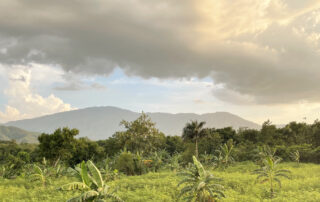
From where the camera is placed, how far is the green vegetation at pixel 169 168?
72.3 ft

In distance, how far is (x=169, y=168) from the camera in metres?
62.2

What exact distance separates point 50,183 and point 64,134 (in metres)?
20.4

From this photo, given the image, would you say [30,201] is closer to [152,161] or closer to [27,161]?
[152,161]

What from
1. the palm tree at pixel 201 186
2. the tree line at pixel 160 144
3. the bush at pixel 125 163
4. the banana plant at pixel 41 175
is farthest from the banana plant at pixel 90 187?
the bush at pixel 125 163

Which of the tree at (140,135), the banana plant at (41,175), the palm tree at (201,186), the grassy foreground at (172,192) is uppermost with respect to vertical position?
the tree at (140,135)

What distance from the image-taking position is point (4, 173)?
199 feet

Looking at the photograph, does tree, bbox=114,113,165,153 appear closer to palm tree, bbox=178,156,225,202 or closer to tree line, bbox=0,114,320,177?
tree line, bbox=0,114,320,177

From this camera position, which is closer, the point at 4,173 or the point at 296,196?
the point at 296,196

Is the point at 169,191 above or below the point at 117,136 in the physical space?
below

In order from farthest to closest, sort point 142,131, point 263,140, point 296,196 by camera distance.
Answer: point 263,140, point 142,131, point 296,196

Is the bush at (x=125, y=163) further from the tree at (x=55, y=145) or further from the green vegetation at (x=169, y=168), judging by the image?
the tree at (x=55, y=145)

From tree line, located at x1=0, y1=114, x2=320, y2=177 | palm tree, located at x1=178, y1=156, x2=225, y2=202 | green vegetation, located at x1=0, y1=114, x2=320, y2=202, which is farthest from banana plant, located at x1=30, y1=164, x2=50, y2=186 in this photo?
palm tree, located at x1=178, y1=156, x2=225, y2=202

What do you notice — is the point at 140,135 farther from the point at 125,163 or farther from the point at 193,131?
the point at 193,131

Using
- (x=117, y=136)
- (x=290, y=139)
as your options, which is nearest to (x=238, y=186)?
(x=117, y=136)
